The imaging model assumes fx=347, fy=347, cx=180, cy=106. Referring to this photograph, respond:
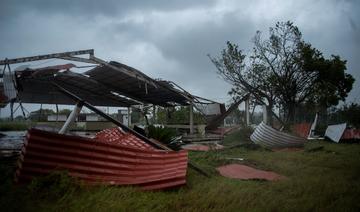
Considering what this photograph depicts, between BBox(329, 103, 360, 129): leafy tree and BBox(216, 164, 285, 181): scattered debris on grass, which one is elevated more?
BBox(329, 103, 360, 129): leafy tree

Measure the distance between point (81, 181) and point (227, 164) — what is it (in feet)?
15.7

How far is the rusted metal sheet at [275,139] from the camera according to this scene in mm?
14883

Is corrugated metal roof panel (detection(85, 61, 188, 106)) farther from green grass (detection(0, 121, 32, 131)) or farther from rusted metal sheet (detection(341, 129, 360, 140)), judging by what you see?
rusted metal sheet (detection(341, 129, 360, 140))

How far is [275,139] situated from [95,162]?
36.7ft

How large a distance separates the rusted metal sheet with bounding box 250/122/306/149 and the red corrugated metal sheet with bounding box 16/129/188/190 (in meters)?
9.54

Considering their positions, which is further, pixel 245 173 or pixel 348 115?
pixel 348 115

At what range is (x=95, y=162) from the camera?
5191mm

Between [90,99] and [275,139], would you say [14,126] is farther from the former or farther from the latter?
[275,139]

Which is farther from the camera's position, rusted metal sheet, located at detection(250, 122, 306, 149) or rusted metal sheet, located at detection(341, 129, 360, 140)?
rusted metal sheet, located at detection(341, 129, 360, 140)

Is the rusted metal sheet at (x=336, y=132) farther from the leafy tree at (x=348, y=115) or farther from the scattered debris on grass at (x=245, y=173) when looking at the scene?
the scattered debris on grass at (x=245, y=173)

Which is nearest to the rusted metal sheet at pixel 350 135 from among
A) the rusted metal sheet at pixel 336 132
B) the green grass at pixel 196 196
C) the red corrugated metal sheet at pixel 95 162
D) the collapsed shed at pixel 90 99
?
the rusted metal sheet at pixel 336 132

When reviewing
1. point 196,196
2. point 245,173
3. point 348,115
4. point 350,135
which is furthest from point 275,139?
point 348,115

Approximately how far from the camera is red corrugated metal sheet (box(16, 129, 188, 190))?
4723mm

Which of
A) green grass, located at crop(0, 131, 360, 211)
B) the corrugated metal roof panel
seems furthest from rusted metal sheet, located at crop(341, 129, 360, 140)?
green grass, located at crop(0, 131, 360, 211)
